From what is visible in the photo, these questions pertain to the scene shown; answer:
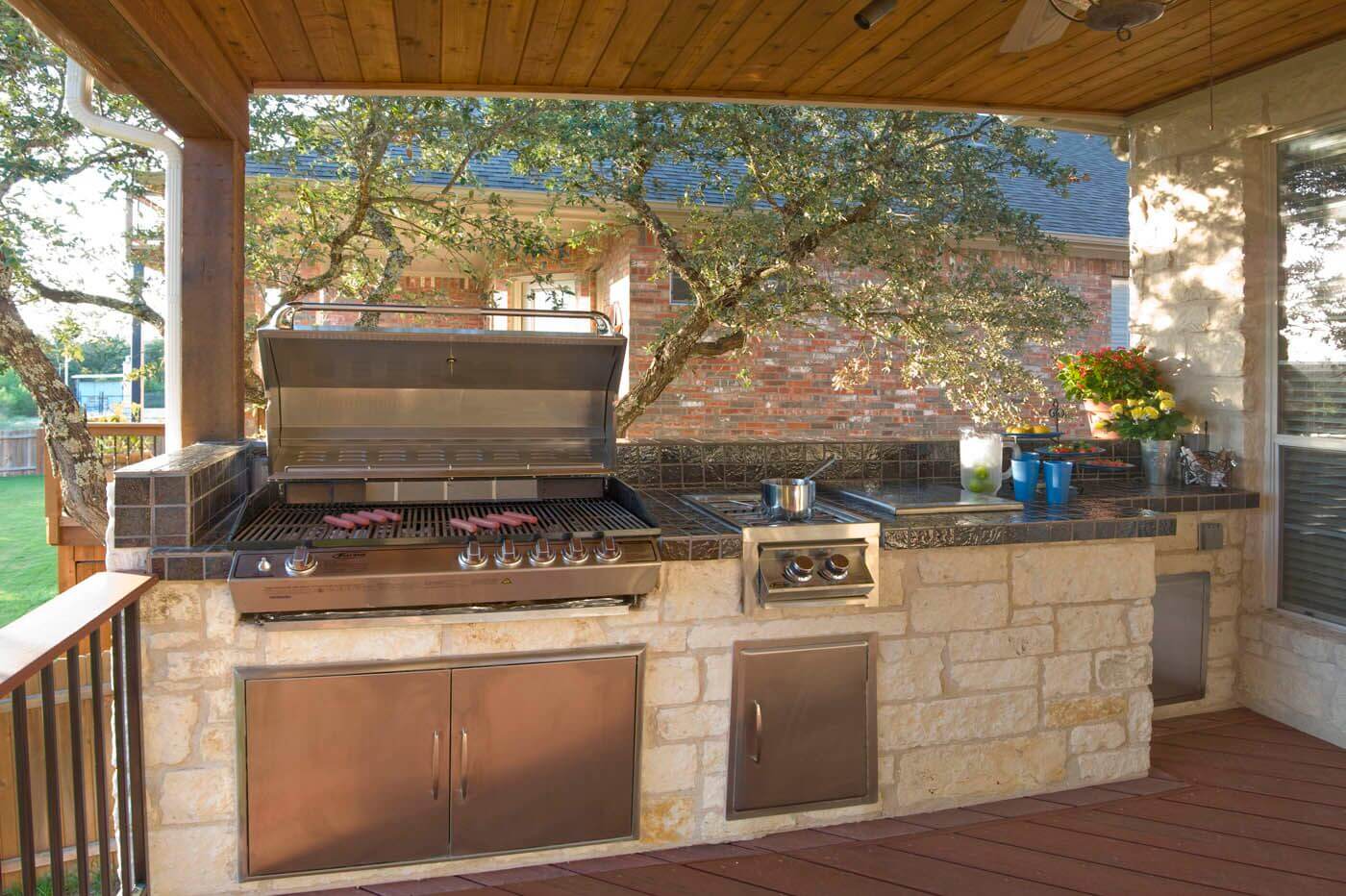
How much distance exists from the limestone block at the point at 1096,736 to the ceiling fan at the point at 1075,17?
199 cm

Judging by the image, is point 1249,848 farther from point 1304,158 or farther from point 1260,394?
point 1304,158

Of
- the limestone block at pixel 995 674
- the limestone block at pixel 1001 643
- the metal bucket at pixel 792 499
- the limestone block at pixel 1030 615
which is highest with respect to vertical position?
the metal bucket at pixel 792 499

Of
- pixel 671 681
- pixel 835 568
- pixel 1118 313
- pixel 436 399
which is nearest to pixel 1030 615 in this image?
pixel 835 568

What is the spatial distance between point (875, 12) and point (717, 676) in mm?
1808

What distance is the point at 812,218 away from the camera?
504 centimetres

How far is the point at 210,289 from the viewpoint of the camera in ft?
8.86

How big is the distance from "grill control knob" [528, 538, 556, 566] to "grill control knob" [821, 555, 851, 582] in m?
0.74

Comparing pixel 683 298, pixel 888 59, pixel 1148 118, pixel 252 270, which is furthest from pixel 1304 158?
pixel 252 270

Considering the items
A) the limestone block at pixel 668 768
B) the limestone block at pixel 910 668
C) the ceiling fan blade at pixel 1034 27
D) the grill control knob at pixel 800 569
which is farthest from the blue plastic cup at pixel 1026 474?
the limestone block at pixel 668 768

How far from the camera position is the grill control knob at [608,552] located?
2.24 m

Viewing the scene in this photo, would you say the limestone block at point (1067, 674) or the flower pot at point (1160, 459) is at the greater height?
the flower pot at point (1160, 459)

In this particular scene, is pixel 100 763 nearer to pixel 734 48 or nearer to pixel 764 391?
pixel 734 48

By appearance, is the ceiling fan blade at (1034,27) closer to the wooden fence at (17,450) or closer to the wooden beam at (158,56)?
the wooden beam at (158,56)

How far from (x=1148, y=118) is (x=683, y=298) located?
3344 mm
